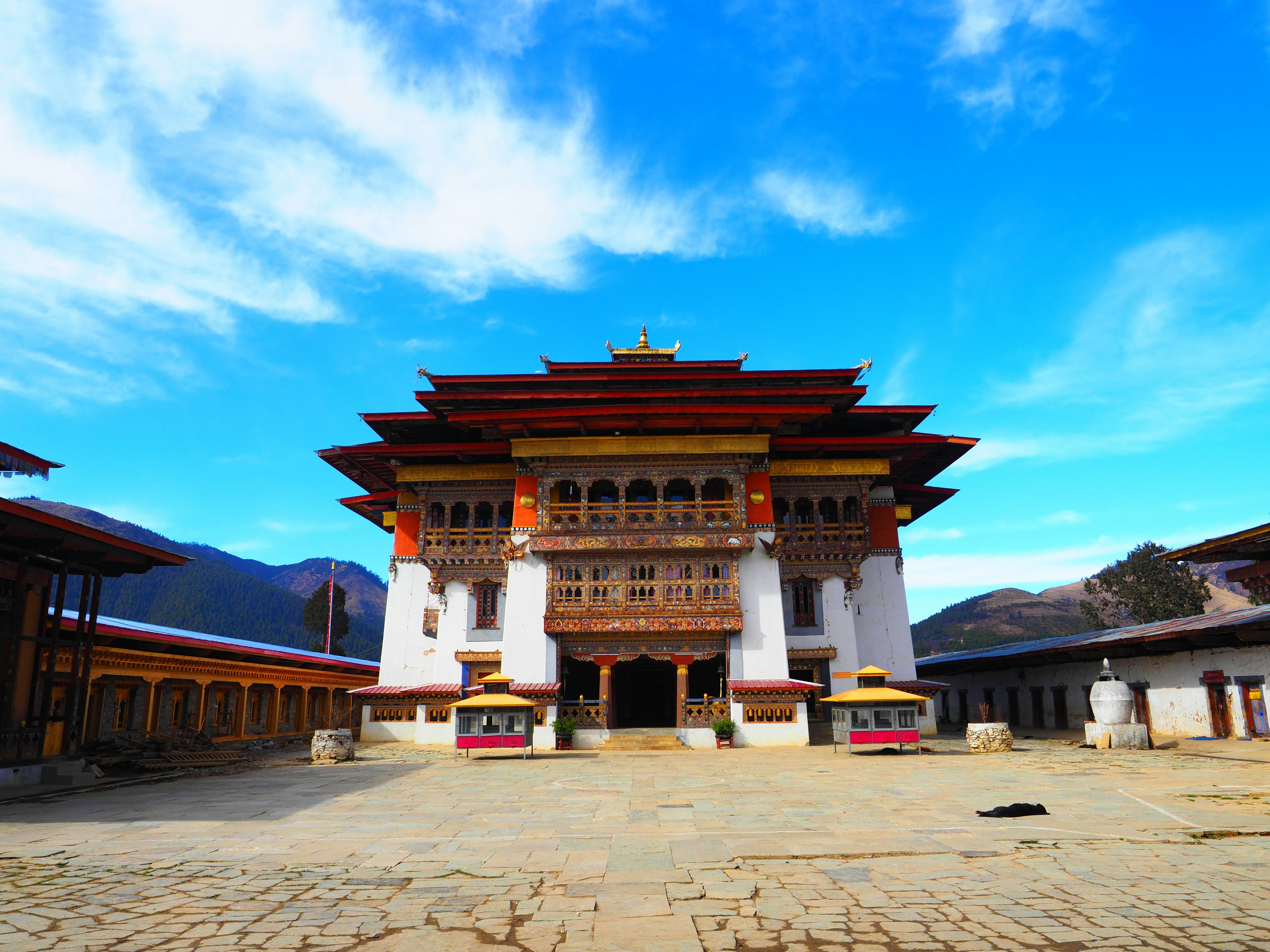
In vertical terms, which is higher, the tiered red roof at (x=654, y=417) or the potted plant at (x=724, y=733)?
the tiered red roof at (x=654, y=417)

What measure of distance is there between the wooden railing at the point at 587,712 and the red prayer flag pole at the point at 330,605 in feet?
81.1

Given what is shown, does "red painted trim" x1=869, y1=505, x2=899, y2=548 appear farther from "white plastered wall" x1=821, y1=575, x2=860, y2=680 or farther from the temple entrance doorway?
the temple entrance doorway

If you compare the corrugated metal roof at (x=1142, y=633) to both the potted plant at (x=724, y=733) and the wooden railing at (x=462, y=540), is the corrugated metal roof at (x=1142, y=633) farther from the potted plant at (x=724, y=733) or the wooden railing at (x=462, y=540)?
the wooden railing at (x=462, y=540)

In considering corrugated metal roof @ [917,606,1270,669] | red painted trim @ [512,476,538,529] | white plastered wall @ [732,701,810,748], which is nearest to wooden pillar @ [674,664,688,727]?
white plastered wall @ [732,701,810,748]

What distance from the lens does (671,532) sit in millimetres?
27047

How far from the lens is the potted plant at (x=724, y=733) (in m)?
24.7

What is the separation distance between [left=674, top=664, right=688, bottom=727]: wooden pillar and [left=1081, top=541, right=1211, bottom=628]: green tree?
41783 mm

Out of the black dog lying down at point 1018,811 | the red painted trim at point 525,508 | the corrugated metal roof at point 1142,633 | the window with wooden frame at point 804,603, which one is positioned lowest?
the black dog lying down at point 1018,811

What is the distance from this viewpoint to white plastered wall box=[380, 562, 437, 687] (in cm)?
3048

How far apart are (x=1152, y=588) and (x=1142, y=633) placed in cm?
3457

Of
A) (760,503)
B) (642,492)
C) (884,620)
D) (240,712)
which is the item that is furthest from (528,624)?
(884,620)

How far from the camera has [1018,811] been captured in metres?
10.6

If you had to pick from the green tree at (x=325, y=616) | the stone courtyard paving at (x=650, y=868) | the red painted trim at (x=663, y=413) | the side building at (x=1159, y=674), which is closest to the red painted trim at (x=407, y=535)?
the red painted trim at (x=663, y=413)

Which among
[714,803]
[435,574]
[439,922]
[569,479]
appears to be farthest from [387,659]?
[439,922]
